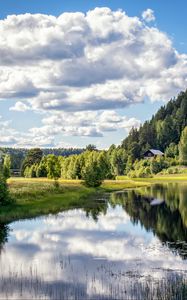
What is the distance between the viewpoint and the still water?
91.9ft

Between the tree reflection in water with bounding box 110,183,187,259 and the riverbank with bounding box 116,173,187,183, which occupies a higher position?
the riverbank with bounding box 116,173,187,183

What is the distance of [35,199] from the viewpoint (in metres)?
75.9

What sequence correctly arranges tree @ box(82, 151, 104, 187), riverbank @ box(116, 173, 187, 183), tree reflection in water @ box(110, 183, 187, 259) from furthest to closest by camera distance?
riverbank @ box(116, 173, 187, 183) → tree @ box(82, 151, 104, 187) → tree reflection in water @ box(110, 183, 187, 259)

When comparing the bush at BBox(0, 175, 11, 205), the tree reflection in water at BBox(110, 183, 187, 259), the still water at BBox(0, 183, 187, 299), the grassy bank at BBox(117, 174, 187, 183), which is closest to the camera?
the still water at BBox(0, 183, 187, 299)

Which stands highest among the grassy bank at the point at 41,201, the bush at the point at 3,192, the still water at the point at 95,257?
the bush at the point at 3,192

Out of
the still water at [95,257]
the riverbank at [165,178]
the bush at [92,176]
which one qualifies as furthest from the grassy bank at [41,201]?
the riverbank at [165,178]

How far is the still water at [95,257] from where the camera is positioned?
28.0 metres

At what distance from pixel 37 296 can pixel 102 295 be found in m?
3.89

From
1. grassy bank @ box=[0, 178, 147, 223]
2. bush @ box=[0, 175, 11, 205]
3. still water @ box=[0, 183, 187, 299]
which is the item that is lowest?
still water @ box=[0, 183, 187, 299]

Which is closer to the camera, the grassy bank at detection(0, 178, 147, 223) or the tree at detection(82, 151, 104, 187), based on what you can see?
the grassy bank at detection(0, 178, 147, 223)

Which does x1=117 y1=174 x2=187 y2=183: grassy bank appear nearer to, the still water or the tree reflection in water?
the tree reflection in water

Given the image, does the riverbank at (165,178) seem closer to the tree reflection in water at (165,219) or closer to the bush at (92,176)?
the bush at (92,176)

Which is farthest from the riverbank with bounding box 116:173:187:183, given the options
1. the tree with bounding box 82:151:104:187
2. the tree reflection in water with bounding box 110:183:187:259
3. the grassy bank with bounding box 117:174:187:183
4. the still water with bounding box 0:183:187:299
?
the still water with bounding box 0:183:187:299

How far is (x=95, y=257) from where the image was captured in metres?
38.8
